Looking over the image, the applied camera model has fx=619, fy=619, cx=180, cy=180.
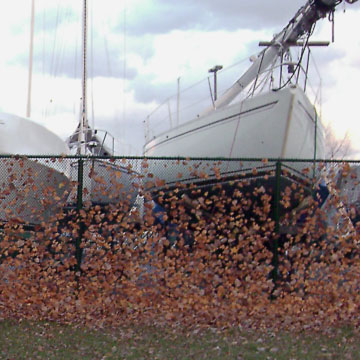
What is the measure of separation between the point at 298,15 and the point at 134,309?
287 inches

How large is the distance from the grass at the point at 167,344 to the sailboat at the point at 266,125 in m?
3.02

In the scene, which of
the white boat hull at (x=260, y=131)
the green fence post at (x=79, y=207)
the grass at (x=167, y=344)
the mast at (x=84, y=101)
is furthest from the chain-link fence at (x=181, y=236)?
the mast at (x=84, y=101)

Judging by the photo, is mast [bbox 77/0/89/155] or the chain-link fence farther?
mast [bbox 77/0/89/155]

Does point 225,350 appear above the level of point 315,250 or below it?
below

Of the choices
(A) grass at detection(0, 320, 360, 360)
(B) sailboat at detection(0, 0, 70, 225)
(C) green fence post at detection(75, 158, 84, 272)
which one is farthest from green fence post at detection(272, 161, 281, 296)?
(B) sailboat at detection(0, 0, 70, 225)

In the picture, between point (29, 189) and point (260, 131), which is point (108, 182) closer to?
point (29, 189)

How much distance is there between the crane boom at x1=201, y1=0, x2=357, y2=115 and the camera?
12.0 m

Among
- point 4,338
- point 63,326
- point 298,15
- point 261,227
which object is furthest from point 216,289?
point 298,15

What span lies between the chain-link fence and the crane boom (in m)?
3.69

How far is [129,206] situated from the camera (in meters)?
9.52

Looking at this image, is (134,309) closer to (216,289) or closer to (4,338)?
(216,289)

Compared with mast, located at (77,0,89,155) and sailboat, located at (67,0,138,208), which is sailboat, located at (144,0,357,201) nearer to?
sailboat, located at (67,0,138,208)

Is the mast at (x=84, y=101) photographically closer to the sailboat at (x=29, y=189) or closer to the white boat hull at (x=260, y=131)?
the white boat hull at (x=260, y=131)

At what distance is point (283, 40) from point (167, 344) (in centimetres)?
817
